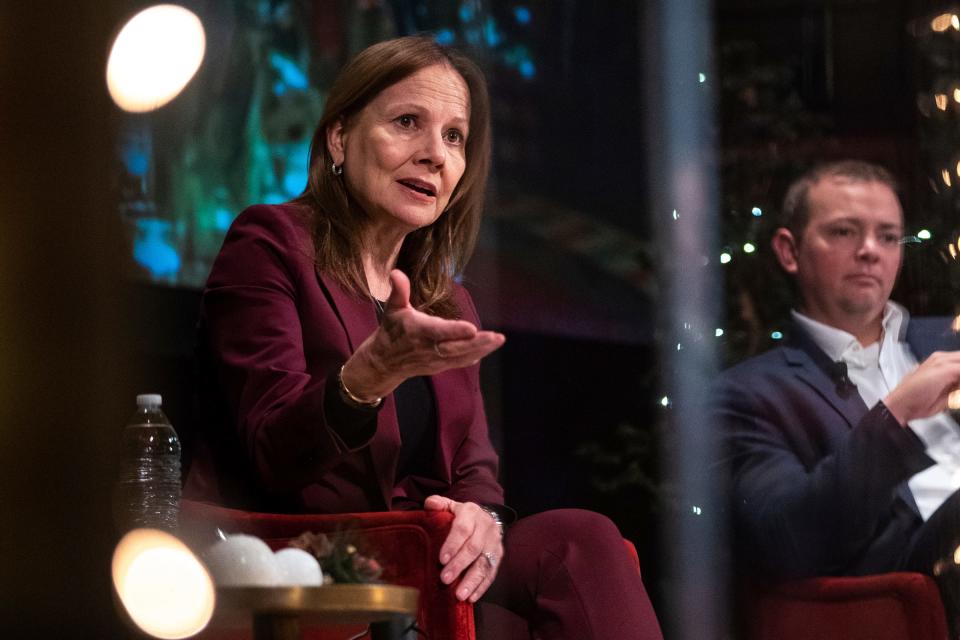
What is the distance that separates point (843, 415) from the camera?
251cm

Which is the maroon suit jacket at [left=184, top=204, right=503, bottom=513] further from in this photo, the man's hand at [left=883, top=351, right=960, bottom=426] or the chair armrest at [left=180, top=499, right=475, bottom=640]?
the man's hand at [left=883, top=351, right=960, bottom=426]

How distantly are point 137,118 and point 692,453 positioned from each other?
1317 mm

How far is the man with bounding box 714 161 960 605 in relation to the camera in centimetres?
248

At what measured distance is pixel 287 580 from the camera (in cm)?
159

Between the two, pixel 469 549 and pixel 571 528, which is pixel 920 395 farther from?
pixel 469 549

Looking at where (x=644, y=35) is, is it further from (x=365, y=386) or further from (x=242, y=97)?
(x=365, y=386)

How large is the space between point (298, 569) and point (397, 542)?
265 mm

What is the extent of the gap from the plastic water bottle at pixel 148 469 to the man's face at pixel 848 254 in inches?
47.4

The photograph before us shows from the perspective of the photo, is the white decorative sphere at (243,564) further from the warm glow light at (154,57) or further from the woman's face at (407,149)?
the warm glow light at (154,57)

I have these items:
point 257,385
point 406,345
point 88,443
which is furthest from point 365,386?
point 88,443

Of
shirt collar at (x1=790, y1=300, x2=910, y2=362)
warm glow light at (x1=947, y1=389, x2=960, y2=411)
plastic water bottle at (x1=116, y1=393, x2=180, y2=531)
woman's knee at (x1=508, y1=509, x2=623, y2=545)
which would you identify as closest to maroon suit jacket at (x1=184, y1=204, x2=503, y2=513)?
woman's knee at (x1=508, y1=509, x2=623, y2=545)

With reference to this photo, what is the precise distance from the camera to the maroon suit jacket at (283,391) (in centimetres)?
197

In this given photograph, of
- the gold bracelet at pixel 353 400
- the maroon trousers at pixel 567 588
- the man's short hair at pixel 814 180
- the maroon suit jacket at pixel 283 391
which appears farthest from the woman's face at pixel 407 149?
the man's short hair at pixel 814 180

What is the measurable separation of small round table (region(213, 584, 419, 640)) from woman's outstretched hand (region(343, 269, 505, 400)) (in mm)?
285
